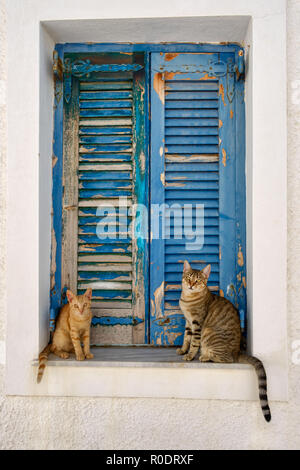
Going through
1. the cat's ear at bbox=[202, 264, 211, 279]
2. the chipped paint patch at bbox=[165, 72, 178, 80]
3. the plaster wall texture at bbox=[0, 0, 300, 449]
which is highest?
the chipped paint patch at bbox=[165, 72, 178, 80]

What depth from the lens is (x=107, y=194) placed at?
2.36m

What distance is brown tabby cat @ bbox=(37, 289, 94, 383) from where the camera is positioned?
6.97ft

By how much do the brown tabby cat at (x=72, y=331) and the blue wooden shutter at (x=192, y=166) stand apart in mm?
428

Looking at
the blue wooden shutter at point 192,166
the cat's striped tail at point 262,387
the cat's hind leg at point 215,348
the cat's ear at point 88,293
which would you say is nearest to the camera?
the cat's striped tail at point 262,387

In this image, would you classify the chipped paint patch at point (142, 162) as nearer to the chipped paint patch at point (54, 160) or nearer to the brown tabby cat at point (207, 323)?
the chipped paint patch at point (54, 160)

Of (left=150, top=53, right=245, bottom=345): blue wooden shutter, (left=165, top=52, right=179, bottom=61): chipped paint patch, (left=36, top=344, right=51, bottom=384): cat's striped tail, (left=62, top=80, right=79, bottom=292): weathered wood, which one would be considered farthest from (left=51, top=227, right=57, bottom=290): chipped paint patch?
(left=165, top=52, right=179, bottom=61): chipped paint patch

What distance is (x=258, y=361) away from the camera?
6.54ft

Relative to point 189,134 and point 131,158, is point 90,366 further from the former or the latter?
point 189,134

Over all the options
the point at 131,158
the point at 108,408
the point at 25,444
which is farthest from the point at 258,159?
the point at 25,444

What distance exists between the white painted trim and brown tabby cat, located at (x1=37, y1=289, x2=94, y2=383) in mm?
84

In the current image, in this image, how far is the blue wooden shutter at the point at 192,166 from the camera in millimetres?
2299

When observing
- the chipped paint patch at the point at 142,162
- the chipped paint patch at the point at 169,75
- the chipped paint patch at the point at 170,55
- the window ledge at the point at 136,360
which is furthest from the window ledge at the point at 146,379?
the chipped paint patch at the point at 170,55

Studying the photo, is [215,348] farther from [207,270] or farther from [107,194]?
[107,194]

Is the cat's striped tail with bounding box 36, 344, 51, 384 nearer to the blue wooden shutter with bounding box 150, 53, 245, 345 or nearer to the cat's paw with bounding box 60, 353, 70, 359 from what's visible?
the cat's paw with bounding box 60, 353, 70, 359
